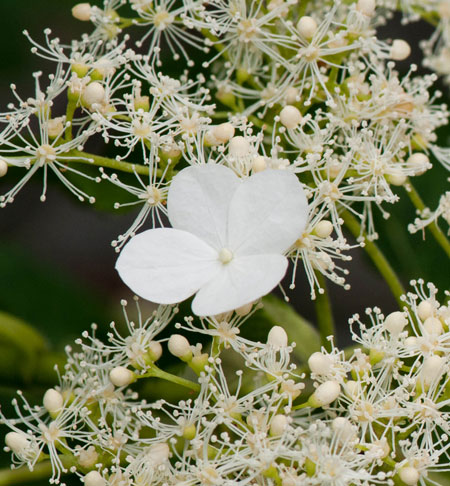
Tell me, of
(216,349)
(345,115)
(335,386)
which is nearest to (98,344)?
(216,349)

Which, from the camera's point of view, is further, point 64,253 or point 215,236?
point 64,253

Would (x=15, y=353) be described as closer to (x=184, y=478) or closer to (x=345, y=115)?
(x=184, y=478)

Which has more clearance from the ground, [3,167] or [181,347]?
[3,167]

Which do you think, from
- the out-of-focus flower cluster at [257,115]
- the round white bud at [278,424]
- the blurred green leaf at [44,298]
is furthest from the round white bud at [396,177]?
the blurred green leaf at [44,298]

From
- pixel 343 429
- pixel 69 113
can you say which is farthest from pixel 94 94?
pixel 343 429

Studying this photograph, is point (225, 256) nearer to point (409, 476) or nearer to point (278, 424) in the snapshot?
point (278, 424)

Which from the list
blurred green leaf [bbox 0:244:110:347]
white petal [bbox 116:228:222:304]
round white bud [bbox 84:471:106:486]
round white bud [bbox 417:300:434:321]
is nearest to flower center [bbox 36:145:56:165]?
white petal [bbox 116:228:222:304]
